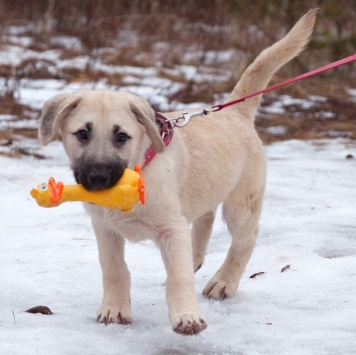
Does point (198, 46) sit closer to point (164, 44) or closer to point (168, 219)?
point (164, 44)

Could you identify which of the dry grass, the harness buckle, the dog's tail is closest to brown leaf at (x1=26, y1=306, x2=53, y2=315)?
the harness buckle

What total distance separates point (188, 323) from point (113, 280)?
1.97ft

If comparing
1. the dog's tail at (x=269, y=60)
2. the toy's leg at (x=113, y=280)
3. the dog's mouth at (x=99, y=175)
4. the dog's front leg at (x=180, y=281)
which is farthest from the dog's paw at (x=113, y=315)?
the dog's tail at (x=269, y=60)

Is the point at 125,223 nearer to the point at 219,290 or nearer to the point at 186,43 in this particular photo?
the point at 219,290

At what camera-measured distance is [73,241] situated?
14.9 feet

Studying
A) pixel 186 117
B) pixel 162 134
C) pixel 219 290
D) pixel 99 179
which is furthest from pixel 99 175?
pixel 219 290

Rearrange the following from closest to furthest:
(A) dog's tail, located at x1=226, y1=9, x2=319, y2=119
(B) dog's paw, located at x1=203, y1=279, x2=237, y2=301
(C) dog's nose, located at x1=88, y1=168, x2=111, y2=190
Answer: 1. (C) dog's nose, located at x1=88, y1=168, x2=111, y2=190
2. (B) dog's paw, located at x1=203, y1=279, x2=237, y2=301
3. (A) dog's tail, located at x1=226, y1=9, x2=319, y2=119

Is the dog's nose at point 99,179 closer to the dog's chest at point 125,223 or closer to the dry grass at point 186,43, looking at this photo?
the dog's chest at point 125,223

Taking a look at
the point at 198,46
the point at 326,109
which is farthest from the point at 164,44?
the point at 326,109

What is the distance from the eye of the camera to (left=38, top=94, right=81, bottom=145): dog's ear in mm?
3066

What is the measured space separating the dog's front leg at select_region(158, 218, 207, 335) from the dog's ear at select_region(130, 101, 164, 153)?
0.34 m

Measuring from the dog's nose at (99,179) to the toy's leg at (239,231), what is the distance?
3.88 ft

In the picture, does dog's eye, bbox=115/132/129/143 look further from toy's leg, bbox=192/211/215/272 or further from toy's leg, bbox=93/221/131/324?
toy's leg, bbox=192/211/215/272

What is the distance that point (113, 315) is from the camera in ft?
10.6
